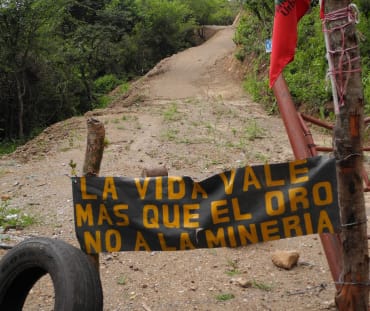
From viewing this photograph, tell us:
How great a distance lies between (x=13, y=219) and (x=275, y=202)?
4014 mm

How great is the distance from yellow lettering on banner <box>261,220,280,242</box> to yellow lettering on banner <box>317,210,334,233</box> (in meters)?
0.23

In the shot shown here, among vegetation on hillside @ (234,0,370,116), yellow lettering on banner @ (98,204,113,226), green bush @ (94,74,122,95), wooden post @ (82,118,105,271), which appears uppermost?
green bush @ (94,74,122,95)

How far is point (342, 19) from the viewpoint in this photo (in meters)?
2.80

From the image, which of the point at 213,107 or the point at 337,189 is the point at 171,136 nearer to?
the point at 213,107

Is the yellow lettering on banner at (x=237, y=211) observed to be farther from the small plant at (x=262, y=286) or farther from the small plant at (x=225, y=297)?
the small plant at (x=262, y=286)

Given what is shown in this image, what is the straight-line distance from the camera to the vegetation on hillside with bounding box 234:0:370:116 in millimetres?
13039

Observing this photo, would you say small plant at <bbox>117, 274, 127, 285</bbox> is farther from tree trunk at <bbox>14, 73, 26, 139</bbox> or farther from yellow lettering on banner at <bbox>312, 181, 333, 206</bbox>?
tree trunk at <bbox>14, 73, 26, 139</bbox>

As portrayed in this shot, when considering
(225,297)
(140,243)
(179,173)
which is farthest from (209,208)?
(179,173)

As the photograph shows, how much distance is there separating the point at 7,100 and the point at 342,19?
646 inches

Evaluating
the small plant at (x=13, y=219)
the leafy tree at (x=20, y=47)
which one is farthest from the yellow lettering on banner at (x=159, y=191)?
the leafy tree at (x=20, y=47)

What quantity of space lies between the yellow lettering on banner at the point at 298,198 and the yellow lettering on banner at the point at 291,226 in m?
0.07

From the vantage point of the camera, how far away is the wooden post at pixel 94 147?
338 cm

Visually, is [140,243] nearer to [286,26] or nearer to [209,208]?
[209,208]

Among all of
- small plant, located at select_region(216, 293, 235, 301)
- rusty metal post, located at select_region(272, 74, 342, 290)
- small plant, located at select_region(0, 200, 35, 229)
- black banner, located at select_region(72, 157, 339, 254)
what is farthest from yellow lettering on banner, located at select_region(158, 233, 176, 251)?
small plant, located at select_region(0, 200, 35, 229)
